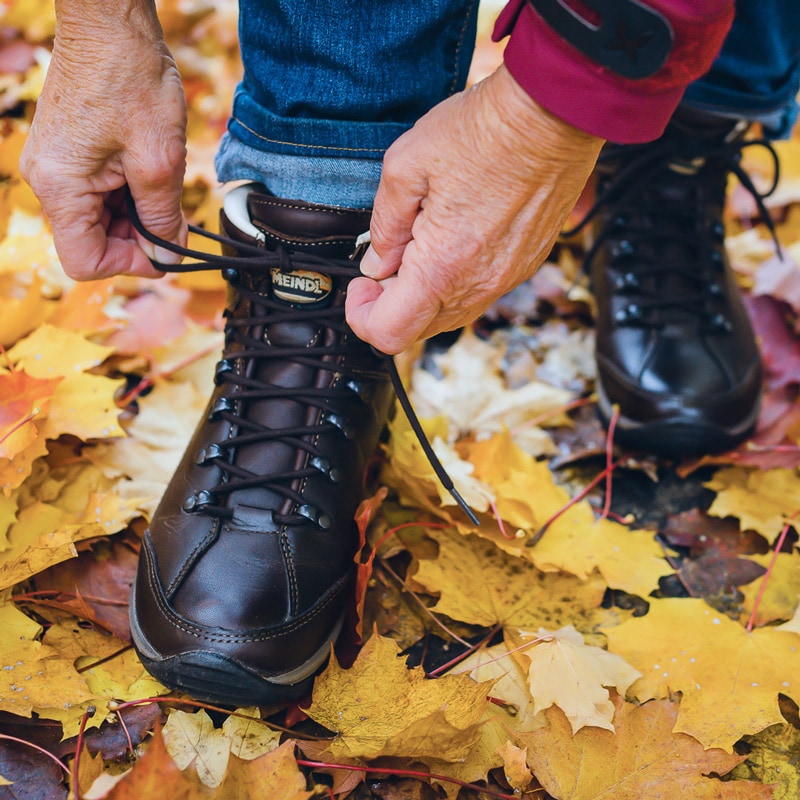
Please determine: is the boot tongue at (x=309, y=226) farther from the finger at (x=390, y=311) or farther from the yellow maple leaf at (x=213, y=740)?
the yellow maple leaf at (x=213, y=740)

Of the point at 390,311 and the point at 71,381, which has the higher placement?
the point at 390,311

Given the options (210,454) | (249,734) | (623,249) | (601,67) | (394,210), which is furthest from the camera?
(623,249)

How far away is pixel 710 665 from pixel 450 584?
0.37m

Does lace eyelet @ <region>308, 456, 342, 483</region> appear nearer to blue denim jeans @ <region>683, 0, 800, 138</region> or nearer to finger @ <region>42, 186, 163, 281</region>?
finger @ <region>42, 186, 163, 281</region>

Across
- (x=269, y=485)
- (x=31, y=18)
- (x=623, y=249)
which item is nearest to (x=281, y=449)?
(x=269, y=485)

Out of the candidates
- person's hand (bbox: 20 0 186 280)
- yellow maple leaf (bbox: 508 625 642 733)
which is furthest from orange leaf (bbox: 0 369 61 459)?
yellow maple leaf (bbox: 508 625 642 733)

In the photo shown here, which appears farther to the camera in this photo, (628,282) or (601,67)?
(628,282)

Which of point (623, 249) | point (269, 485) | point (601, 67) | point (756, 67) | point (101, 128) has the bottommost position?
point (269, 485)

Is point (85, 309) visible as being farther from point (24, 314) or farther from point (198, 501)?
point (198, 501)

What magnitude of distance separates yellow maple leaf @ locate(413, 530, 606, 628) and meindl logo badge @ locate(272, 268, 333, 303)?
42 centimetres

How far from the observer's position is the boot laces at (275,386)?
99 centimetres

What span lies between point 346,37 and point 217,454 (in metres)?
0.58

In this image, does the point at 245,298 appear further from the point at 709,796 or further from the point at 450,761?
the point at 709,796

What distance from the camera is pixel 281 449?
1036 millimetres
